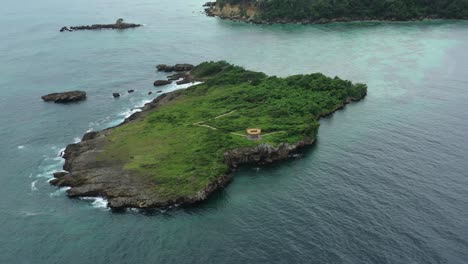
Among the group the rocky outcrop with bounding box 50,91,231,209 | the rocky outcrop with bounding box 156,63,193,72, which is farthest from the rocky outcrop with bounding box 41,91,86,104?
the rocky outcrop with bounding box 50,91,231,209

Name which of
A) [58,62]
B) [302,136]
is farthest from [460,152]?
[58,62]

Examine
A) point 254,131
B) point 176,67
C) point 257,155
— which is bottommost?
point 257,155

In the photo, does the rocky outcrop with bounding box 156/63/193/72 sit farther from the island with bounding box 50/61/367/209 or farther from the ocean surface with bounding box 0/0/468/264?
the island with bounding box 50/61/367/209

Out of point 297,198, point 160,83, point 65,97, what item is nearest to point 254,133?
point 297,198

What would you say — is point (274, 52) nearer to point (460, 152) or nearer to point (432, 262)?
point (460, 152)

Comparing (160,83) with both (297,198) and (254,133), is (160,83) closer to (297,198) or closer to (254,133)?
(254,133)

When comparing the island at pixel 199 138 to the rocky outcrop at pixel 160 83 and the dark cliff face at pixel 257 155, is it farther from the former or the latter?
the rocky outcrop at pixel 160 83
